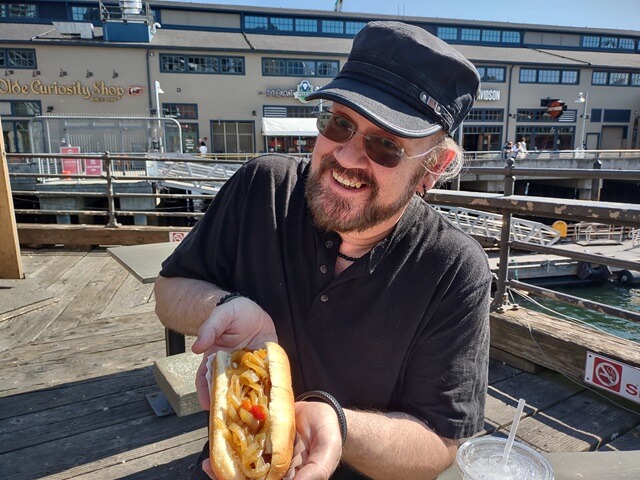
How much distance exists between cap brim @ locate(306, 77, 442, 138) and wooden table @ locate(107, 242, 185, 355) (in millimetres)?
1565

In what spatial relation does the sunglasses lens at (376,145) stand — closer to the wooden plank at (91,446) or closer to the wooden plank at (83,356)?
the wooden plank at (91,446)

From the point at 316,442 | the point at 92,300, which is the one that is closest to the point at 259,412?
the point at 316,442

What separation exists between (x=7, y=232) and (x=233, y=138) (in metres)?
26.5

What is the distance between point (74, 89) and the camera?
27.3 metres

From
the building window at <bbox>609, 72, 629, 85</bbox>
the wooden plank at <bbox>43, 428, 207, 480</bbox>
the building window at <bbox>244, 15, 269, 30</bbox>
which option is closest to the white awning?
the building window at <bbox>244, 15, 269, 30</bbox>

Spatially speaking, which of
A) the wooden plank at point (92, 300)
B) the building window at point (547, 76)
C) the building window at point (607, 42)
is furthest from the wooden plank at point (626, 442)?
the building window at point (607, 42)

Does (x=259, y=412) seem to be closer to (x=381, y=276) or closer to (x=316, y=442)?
(x=316, y=442)

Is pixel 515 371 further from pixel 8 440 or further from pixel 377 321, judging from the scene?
pixel 8 440

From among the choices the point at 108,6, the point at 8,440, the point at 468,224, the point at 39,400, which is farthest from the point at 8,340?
the point at 108,6

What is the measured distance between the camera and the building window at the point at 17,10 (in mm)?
31722

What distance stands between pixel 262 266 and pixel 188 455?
4.49 feet

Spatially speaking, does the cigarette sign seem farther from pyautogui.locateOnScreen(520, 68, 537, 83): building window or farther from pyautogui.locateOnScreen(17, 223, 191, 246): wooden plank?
pyautogui.locateOnScreen(520, 68, 537, 83): building window

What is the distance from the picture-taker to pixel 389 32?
1.46m

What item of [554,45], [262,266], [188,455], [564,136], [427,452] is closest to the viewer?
[427,452]
